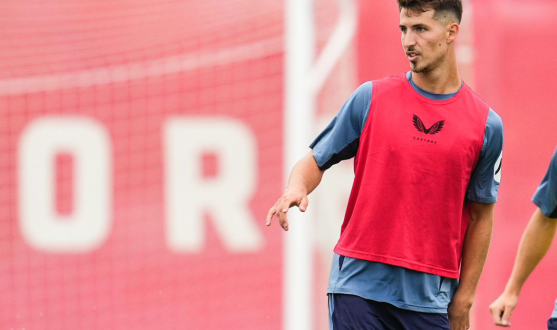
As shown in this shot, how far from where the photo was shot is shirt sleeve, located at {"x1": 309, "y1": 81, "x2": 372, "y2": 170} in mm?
2789

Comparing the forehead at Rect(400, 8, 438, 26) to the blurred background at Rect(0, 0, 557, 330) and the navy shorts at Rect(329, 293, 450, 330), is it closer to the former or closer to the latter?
the navy shorts at Rect(329, 293, 450, 330)

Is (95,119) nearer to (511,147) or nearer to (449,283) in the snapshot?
(511,147)

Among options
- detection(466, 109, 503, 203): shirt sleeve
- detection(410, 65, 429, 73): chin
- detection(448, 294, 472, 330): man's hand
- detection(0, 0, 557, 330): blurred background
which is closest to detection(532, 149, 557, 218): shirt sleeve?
detection(466, 109, 503, 203): shirt sleeve

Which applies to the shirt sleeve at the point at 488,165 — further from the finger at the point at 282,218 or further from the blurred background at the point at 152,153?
the blurred background at the point at 152,153

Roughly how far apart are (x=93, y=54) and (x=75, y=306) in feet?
8.97

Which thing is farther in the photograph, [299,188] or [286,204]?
[299,188]

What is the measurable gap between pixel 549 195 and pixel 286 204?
3.25 ft

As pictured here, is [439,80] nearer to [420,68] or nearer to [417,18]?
[420,68]

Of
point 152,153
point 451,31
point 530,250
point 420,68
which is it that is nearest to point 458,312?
point 530,250

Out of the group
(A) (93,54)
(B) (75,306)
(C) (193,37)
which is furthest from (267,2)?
(B) (75,306)

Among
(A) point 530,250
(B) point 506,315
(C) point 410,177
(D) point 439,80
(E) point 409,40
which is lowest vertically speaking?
(B) point 506,315

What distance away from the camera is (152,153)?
10.4m

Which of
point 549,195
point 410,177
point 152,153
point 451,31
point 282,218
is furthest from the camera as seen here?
point 152,153

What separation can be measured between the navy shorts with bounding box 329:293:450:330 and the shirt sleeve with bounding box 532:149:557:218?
0.62m
